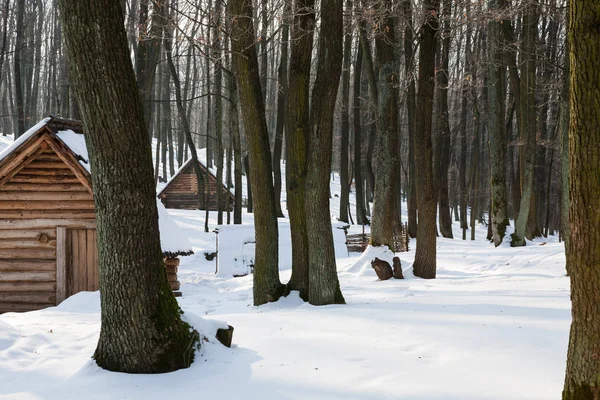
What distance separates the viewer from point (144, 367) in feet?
16.8

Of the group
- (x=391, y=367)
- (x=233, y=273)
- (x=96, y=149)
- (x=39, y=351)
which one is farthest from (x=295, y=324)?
(x=233, y=273)

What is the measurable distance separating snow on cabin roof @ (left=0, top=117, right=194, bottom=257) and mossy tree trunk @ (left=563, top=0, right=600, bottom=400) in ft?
33.2

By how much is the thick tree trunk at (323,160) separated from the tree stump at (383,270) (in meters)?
3.40

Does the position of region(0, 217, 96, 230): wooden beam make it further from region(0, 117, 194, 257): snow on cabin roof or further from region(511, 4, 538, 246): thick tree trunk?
region(511, 4, 538, 246): thick tree trunk

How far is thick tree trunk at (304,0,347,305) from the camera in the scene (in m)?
9.09

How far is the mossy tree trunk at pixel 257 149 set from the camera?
9617 millimetres

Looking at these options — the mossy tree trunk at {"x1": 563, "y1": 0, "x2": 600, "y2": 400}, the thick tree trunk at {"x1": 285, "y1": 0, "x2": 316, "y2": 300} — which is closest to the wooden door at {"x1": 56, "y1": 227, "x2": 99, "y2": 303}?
the thick tree trunk at {"x1": 285, "y1": 0, "x2": 316, "y2": 300}

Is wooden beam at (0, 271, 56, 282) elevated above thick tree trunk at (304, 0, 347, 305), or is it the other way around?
thick tree trunk at (304, 0, 347, 305)

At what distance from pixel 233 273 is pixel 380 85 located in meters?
8.38

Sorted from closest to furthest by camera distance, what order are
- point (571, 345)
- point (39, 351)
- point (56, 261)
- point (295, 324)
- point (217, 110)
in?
point (571, 345) → point (39, 351) → point (295, 324) → point (56, 261) → point (217, 110)

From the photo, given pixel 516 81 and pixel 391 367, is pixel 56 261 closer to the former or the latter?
pixel 391 367

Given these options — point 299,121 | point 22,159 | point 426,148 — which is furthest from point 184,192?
point 299,121

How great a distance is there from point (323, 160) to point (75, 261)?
283 inches

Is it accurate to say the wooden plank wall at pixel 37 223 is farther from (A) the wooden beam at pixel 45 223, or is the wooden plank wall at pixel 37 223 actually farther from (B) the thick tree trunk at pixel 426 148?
(B) the thick tree trunk at pixel 426 148
